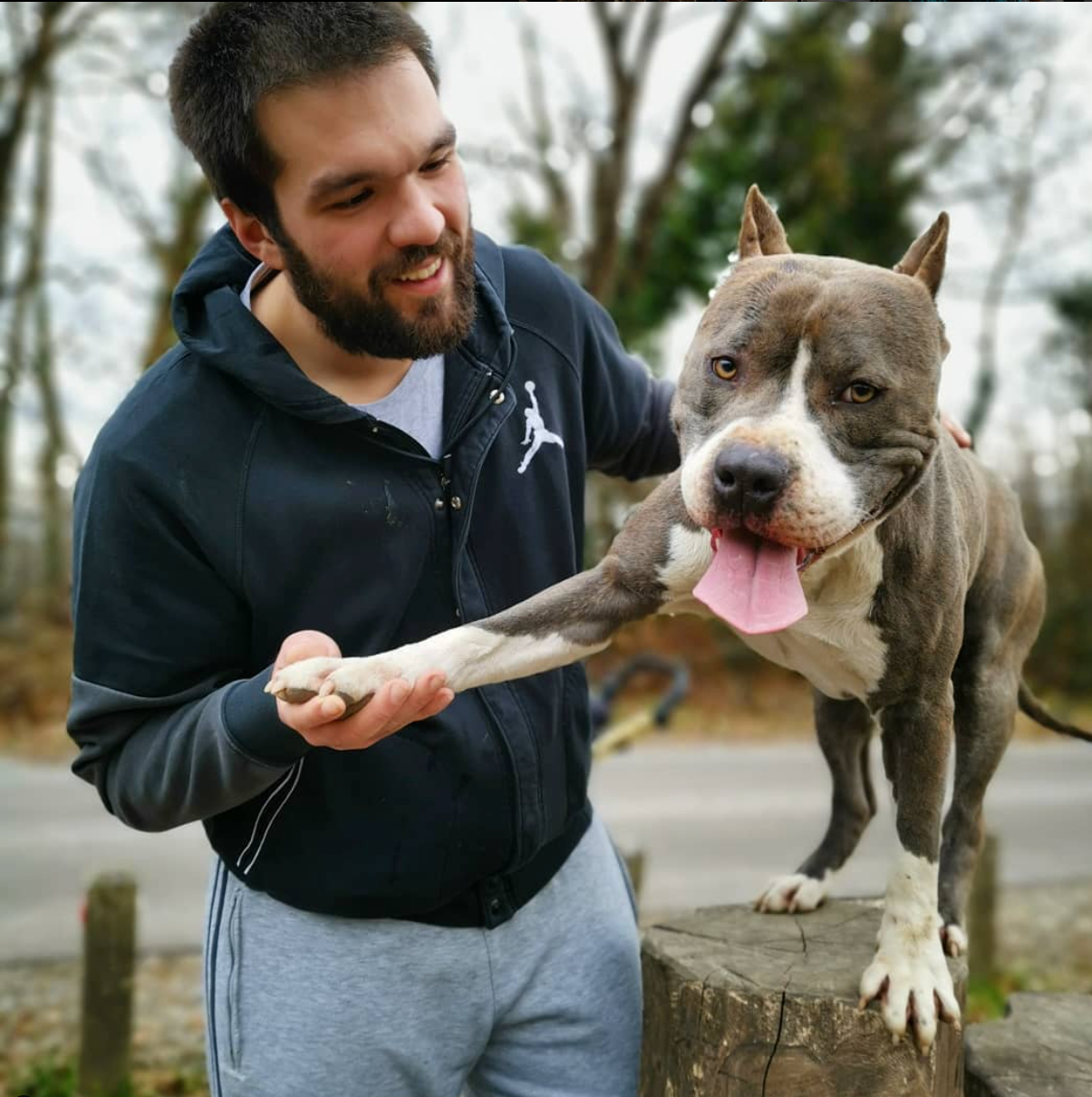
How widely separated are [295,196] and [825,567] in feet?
4.29

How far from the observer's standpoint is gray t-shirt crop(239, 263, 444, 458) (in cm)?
280

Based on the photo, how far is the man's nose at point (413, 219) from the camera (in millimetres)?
2523

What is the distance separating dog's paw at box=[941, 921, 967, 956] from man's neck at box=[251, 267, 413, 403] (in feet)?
5.71

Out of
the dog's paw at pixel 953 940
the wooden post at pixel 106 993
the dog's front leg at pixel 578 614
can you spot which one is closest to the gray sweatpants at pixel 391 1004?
the dog's front leg at pixel 578 614

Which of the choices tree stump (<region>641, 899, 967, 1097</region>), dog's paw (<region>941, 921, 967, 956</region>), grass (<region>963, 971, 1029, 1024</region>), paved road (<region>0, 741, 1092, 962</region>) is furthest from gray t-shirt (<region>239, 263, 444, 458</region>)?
grass (<region>963, 971, 1029, 1024</region>)

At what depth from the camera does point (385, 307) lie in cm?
260

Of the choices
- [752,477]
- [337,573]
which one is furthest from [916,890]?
[337,573]

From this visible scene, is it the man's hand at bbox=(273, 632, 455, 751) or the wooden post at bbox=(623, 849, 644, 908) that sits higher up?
the man's hand at bbox=(273, 632, 455, 751)

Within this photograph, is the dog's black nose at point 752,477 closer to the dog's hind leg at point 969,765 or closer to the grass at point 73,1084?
the dog's hind leg at point 969,765

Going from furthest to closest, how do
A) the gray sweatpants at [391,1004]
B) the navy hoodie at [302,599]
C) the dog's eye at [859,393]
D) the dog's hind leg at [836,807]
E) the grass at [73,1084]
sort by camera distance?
1. the grass at [73,1084]
2. the dog's hind leg at [836,807]
3. the gray sweatpants at [391,1004]
4. the navy hoodie at [302,599]
5. the dog's eye at [859,393]

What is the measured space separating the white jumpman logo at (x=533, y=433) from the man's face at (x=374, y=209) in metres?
0.31

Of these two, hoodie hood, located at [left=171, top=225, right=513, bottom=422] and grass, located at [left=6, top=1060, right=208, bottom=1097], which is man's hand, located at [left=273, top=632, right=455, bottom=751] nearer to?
hoodie hood, located at [left=171, top=225, right=513, bottom=422]

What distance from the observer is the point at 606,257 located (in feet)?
39.7

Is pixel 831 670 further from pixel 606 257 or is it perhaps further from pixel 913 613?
pixel 606 257
